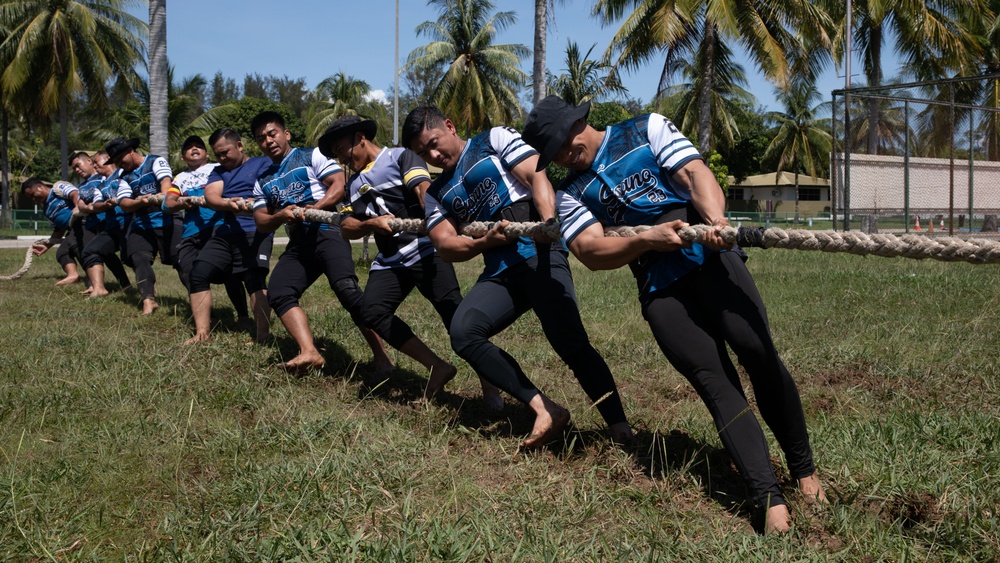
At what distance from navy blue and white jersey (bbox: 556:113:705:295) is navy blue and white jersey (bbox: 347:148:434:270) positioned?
72.7 inches

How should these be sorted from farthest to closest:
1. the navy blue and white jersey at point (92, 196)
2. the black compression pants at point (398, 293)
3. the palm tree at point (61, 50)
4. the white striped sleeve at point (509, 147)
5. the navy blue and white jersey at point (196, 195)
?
the palm tree at point (61, 50) → the navy blue and white jersey at point (92, 196) → the navy blue and white jersey at point (196, 195) → the black compression pants at point (398, 293) → the white striped sleeve at point (509, 147)

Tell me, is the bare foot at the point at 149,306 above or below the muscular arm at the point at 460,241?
below

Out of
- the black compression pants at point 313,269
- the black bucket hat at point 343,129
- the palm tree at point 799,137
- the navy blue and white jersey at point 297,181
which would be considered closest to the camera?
the black bucket hat at point 343,129

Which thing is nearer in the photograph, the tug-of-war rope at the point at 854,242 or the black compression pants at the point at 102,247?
the tug-of-war rope at the point at 854,242

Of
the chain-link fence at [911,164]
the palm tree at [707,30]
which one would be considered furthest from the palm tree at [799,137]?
the chain-link fence at [911,164]

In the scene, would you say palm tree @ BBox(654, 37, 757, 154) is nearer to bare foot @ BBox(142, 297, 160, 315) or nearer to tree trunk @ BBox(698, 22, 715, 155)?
tree trunk @ BBox(698, 22, 715, 155)

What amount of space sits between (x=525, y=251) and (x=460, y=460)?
1121 mm

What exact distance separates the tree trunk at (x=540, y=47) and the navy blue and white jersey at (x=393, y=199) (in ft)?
39.4

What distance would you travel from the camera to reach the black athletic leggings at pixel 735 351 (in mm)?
3354

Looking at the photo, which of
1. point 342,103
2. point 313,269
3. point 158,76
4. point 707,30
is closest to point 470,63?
point 342,103

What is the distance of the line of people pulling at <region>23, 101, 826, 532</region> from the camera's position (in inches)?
134

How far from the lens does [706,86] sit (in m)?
23.7

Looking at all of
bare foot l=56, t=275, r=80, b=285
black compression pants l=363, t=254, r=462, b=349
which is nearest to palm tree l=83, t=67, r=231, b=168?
bare foot l=56, t=275, r=80, b=285

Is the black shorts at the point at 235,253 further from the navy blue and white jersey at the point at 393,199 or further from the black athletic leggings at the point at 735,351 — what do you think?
the black athletic leggings at the point at 735,351
